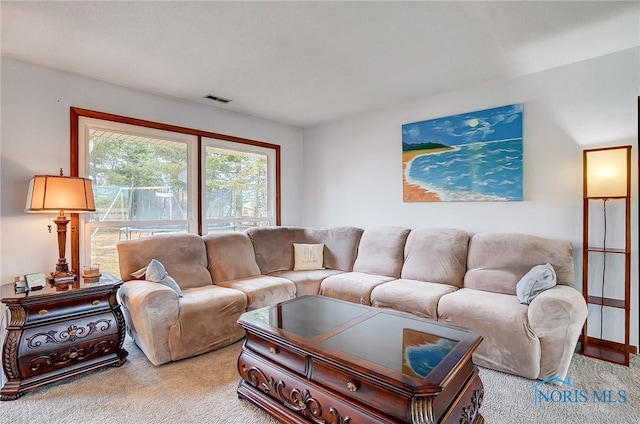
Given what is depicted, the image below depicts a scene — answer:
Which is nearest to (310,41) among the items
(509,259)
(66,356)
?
(509,259)

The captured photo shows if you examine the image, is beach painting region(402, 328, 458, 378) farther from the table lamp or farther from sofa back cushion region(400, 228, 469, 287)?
the table lamp

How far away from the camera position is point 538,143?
3029mm

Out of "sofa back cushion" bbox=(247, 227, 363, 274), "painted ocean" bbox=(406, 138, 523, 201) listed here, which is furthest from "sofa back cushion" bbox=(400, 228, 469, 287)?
"sofa back cushion" bbox=(247, 227, 363, 274)

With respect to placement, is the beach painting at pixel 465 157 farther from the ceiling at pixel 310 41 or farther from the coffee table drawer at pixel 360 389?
the coffee table drawer at pixel 360 389

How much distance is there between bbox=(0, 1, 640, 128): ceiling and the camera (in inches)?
79.6

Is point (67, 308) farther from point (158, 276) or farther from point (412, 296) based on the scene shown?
point (412, 296)

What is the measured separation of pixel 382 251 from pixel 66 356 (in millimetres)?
2896

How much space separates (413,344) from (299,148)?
12.5ft

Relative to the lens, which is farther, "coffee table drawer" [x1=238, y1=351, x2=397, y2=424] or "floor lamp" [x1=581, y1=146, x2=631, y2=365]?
"floor lamp" [x1=581, y1=146, x2=631, y2=365]

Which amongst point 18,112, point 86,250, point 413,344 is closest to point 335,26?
point 413,344

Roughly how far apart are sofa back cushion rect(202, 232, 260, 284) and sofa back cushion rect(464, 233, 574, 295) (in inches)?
88.9

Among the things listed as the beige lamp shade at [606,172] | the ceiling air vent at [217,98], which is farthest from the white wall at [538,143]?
the ceiling air vent at [217,98]

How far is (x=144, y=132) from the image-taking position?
135 inches

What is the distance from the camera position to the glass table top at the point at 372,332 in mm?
1549
